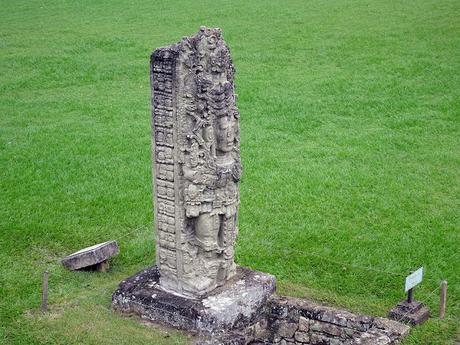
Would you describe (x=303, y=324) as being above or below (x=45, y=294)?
below

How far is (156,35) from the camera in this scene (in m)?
22.9

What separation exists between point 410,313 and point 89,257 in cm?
385

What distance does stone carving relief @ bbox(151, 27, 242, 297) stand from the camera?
25.6ft

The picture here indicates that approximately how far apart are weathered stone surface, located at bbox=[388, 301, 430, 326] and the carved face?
2633mm

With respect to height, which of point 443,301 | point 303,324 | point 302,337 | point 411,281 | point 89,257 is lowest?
point 302,337

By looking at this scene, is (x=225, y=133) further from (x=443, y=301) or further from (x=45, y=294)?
(x=443, y=301)

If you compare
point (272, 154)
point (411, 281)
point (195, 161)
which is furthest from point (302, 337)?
point (272, 154)

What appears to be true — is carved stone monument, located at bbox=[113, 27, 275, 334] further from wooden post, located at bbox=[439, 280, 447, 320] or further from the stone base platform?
wooden post, located at bbox=[439, 280, 447, 320]

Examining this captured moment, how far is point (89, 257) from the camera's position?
31.2 feet

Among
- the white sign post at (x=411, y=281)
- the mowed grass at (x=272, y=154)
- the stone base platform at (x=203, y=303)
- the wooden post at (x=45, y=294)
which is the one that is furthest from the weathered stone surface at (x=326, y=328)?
the wooden post at (x=45, y=294)

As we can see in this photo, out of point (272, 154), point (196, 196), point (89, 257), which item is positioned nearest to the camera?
point (196, 196)

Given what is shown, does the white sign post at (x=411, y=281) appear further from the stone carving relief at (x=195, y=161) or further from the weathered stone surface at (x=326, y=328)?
the stone carving relief at (x=195, y=161)

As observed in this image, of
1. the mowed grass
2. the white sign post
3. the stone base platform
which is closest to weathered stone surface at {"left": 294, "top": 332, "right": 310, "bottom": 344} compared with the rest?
the stone base platform

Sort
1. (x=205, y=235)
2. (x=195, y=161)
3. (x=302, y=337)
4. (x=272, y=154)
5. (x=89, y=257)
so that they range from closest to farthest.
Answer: (x=195, y=161), (x=205, y=235), (x=302, y=337), (x=89, y=257), (x=272, y=154)
